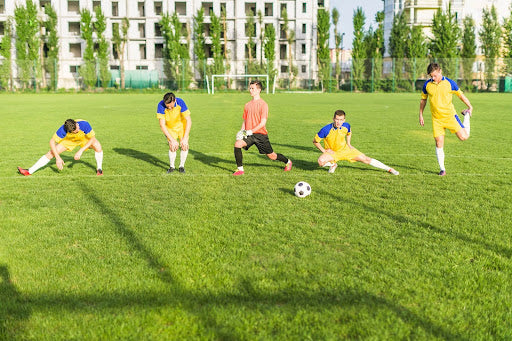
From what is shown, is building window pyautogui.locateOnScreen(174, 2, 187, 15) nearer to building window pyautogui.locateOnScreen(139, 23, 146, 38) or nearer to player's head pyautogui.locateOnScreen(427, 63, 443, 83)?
building window pyautogui.locateOnScreen(139, 23, 146, 38)

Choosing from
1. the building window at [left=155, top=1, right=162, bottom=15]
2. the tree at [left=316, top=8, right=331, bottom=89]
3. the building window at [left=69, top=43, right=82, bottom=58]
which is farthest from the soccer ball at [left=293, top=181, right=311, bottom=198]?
the building window at [left=155, top=1, right=162, bottom=15]

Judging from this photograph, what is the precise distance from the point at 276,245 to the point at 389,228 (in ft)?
4.34

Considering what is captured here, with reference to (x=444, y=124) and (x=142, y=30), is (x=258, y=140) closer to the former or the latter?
(x=444, y=124)

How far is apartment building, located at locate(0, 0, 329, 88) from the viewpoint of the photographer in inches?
2328

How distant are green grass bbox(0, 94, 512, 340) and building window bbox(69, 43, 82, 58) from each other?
56719 millimetres

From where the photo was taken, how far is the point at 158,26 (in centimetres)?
6178

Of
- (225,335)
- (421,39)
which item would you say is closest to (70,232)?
(225,335)

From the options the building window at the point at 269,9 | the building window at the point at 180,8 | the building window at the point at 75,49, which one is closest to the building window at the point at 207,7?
the building window at the point at 180,8

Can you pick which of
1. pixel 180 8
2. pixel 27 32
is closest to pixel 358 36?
pixel 180 8

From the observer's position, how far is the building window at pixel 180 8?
61812 millimetres

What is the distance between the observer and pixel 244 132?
8031mm

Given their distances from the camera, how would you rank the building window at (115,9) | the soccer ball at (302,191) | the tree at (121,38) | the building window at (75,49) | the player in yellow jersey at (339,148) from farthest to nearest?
the building window at (115,9) < the building window at (75,49) < the tree at (121,38) < the player in yellow jersey at (339,148) < the soccer ball at (302,191)

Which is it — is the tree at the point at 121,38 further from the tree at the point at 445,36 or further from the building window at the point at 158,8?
the tree at the point at 445,36

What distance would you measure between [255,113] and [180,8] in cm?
5859
